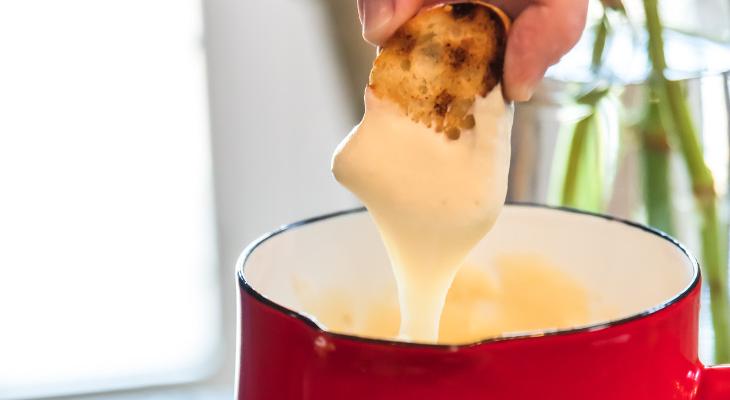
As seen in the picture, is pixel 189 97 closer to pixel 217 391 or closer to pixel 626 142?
pixel 217 391

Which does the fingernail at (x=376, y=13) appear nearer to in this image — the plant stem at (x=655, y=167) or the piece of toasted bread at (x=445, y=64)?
the piece of toasted bread at (x=445, y=64)

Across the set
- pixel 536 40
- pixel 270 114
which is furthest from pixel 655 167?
pixel 270 114

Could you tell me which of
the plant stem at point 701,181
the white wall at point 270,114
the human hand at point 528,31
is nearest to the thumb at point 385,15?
the human hand at point 528,31

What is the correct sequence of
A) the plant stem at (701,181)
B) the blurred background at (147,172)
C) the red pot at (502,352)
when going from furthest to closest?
the blurred background at (147,172) < the plant stem at (701,181) < the red pot at (502,352)

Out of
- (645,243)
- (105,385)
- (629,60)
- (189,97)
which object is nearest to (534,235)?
(645,243)

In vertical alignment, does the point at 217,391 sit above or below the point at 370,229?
below

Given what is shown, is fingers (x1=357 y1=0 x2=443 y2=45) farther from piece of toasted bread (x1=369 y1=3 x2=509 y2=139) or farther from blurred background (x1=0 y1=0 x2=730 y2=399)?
blurred background (x1=0 y1=0 x2=730 y2=399)
